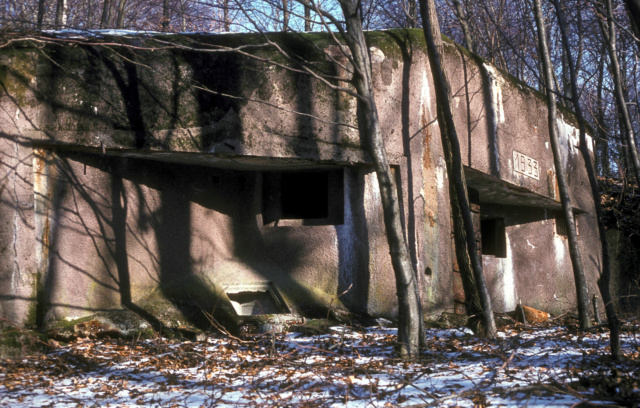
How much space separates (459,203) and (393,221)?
1534 millimetres

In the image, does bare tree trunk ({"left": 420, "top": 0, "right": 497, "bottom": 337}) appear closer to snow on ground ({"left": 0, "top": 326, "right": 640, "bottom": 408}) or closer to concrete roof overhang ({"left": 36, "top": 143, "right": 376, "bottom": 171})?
snow on ground ({"left": 0, "top": 326, "right": 640, "bottom": 408})

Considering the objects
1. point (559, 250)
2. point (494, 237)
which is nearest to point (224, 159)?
point (494, 237)

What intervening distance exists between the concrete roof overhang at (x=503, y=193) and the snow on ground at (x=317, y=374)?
2732mm

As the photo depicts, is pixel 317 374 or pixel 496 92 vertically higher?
pixel 496 92

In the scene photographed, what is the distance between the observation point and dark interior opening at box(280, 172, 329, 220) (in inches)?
310

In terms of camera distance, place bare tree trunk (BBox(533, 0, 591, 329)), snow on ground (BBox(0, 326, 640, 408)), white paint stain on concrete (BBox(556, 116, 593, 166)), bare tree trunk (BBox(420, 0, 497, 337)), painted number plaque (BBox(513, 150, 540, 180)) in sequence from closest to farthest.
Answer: snow on ground (BBox(0, 326, 640, 408)) → bare tree trunk (BBox(420, 0, 497, 337)) → bare tree trunk (BBox(533, 0, 591, 329)) → painted number plaque (BBox(513, 150, 540, 180)) → white paint stain on concrete (BBox(556, 116, 593, 166))

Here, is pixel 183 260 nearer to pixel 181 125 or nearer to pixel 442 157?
pixel 181 125

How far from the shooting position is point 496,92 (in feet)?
28.4

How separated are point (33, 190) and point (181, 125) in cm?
154

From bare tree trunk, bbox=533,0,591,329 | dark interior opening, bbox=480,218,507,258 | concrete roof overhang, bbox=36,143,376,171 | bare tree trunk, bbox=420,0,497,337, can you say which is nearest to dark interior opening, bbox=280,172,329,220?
concrete roof overhang, bbox=36,143,376,171

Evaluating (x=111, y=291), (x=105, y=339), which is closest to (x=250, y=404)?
(x=105, y=339)

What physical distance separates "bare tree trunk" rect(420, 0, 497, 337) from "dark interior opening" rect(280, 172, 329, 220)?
5.37 ft

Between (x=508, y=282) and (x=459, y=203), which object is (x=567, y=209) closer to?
(x=459, y=203)

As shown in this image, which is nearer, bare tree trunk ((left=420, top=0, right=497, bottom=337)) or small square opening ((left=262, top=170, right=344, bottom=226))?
bare tree trunk ((left=420, top=0, right=497, bottom=337))
